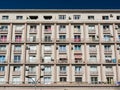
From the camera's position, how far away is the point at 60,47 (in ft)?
190

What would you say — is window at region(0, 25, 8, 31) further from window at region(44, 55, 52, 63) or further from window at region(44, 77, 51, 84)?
window at region(44, 77, 51, 84)

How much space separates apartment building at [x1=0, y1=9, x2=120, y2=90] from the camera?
2186 inches

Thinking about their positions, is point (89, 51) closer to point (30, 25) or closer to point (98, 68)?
point (98, 68)

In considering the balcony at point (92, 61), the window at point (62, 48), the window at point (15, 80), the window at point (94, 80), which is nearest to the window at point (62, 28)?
the window at point (62, 48)

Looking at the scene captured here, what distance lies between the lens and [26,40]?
58312 mm

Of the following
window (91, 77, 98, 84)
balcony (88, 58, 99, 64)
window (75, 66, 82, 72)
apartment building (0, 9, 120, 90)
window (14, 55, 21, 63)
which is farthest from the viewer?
window (14, 55, 21, 63)

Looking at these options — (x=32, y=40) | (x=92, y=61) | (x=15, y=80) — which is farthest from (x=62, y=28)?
(x=15, y=80)

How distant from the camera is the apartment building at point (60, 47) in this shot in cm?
5553

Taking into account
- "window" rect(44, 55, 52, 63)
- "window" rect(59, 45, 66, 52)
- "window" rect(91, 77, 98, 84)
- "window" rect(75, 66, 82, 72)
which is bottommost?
"window" rect(91, 77, 98, 84)

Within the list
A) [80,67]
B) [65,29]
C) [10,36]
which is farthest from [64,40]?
[10,36]

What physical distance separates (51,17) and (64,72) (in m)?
12.0

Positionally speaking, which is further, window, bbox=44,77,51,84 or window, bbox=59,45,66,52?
window, bbox=59,45,66,52

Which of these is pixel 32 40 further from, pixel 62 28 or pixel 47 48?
pixel 62 28

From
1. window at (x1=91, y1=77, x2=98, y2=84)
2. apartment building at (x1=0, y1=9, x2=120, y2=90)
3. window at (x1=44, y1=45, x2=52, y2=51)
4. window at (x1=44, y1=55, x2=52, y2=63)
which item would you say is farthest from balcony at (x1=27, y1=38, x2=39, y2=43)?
window at (x1=91, y1=77, x2=98, y2=84)
